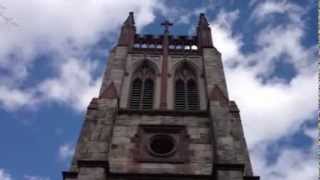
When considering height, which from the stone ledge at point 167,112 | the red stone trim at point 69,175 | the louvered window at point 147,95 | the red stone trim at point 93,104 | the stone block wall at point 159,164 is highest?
the louvered window at point 147,95

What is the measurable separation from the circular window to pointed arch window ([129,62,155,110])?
3179mm

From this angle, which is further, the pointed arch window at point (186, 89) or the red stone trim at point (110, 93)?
the pointed arch window at point (186, 89)

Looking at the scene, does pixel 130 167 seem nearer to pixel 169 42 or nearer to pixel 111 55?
pixel 111 55

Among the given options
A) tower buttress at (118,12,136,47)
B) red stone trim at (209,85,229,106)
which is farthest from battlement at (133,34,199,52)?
red stone trim at (209,85,229,106)

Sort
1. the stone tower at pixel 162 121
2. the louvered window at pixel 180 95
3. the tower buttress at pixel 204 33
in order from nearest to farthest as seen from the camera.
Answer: the stone tower at pixel 162 121 → the louvered window at pixel 180 95 → the tower buttress at pixel 204 33

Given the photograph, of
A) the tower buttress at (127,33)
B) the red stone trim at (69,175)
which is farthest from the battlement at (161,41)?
the red stone trim at (69,175)

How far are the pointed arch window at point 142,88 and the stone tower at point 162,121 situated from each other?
0.05 meters

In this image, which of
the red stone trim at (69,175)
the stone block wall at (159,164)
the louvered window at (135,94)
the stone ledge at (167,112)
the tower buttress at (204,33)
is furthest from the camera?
the tower buttress at (204,33)

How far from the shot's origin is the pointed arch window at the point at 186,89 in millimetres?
24625

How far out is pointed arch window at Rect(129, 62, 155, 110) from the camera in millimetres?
24581

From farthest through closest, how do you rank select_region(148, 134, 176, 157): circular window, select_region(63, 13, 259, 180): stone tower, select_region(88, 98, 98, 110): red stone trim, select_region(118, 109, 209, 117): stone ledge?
Answer: select_region(88, 98, 98, 110): red stone trim → select_region(118, 109, 209, 117): stone ledge → select_region(148, 134, 176, 157): circular window → select_region(63, 13, 259, 180): stone tower

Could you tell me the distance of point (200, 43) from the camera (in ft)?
98.2

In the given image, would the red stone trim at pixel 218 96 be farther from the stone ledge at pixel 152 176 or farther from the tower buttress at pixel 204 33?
the tower buttress at pixel 204 33

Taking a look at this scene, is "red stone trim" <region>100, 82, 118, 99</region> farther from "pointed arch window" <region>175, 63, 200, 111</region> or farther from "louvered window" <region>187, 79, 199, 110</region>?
"louvered window" <region>187, 79, 199, 110</region>
